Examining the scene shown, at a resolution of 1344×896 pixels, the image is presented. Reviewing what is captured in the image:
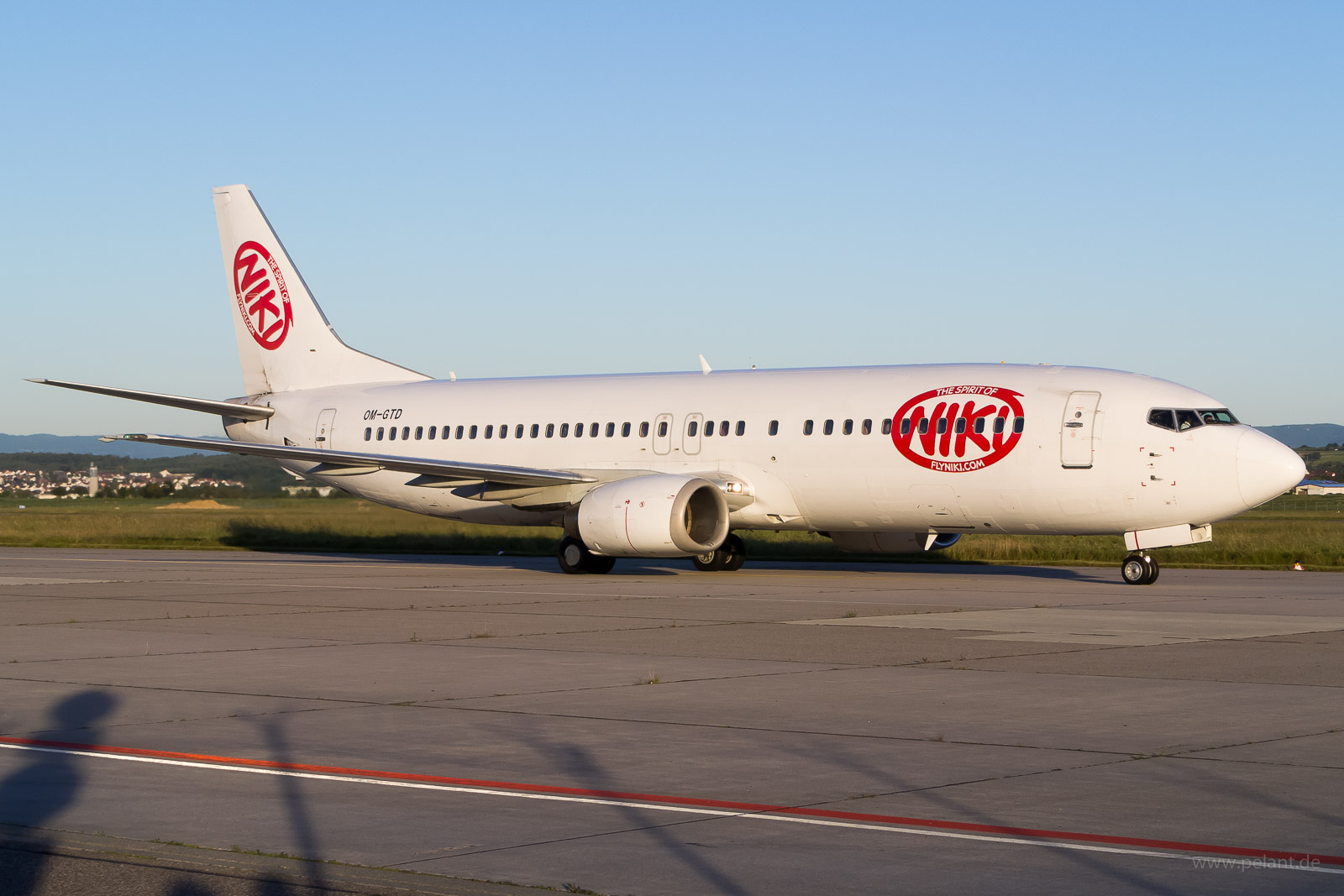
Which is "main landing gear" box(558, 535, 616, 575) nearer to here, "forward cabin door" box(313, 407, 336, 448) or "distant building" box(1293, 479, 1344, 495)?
"forward cabin door" box(313, 407, 336, 448)

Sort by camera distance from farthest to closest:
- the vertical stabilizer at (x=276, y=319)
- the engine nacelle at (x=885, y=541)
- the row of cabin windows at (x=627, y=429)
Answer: the vertical stabilizer at (x=276, y=319), the engine nacelle at (x=885, y=541), the row of cabin windows at (x=627, y=429)

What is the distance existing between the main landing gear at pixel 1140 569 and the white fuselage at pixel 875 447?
1.81 feet

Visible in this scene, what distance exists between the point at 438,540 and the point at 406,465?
40.9 feet

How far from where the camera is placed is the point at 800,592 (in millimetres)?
22266

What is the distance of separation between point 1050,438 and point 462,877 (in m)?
18.9

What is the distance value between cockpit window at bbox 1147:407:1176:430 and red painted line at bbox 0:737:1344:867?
17.4 metres

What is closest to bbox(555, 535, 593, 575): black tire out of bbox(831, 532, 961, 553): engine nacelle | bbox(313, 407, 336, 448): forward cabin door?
bbox(831, 532, 961, 553): engine nacelle

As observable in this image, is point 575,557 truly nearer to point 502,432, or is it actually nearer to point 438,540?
point 502,432

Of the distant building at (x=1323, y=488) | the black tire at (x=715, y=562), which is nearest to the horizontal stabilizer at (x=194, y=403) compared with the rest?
the black tire at (x=715, y=562)

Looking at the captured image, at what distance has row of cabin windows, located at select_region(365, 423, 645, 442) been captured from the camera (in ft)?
93.3

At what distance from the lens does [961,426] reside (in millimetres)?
24094

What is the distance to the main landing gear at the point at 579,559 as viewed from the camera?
27281mm

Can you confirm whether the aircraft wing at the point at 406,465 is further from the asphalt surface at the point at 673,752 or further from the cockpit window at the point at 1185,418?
the cockpit window at the point at 1185,418

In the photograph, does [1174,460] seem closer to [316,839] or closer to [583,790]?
[583,790]
